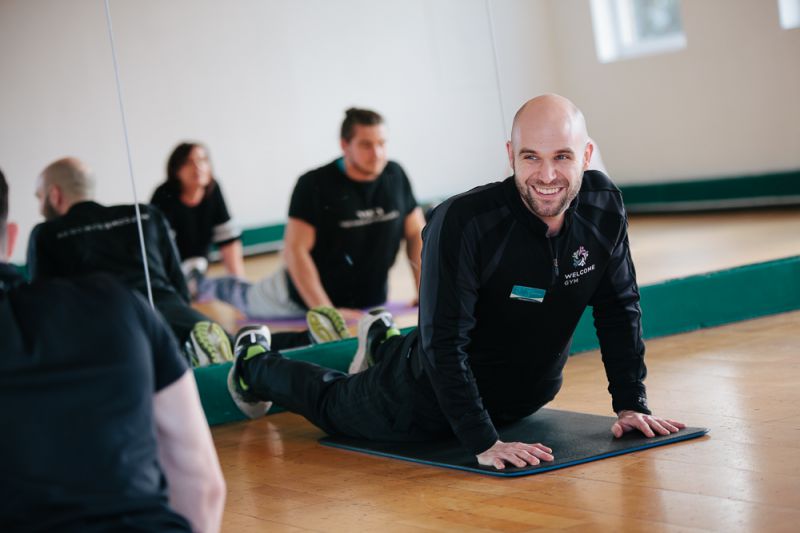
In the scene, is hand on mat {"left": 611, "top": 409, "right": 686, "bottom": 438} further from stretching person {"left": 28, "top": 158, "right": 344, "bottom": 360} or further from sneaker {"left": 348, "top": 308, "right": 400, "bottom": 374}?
stretching person {"left": 28, "top": 158, "right": 344, "bottom": 360}

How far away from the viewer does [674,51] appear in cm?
624

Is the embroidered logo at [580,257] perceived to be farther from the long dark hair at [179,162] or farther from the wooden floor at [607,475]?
the long dark hair at [179,162]

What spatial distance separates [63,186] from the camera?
4824 mm

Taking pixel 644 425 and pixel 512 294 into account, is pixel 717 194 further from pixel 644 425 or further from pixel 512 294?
pixel 512 294

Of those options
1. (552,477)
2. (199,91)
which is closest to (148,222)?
(199,91)

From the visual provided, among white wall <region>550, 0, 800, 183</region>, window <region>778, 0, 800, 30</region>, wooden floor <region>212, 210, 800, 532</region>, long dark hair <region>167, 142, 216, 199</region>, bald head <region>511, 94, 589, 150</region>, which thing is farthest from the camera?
window <region>778, 0, 800, 30</region>

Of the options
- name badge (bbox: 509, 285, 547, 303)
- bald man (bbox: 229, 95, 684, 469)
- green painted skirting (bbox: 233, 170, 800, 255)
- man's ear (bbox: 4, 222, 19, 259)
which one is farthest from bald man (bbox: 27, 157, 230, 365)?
green painted skirting (bbox: 233, 170, 800, 255)

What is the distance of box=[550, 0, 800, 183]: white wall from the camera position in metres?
6.14

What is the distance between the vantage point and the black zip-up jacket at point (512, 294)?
3000 millimetres

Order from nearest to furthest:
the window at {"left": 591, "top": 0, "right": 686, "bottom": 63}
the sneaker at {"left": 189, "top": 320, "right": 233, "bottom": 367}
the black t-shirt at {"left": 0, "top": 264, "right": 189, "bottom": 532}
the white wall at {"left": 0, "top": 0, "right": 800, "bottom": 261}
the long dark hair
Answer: the black t-shirt at {"left": 0, "top": 264, "right": 189, "bottom": 532}
the sneaker at {"left": 189, "top": 320, "right": 233, "bottom": 367}
the white wall at {"left": 0, "top": 0, "right": 800, "bottom": 261}
the long dark hair
the window at {"left": 591, "top": 0, "right": 686, "bottom": 63}

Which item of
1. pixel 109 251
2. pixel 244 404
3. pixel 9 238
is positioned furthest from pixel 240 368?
pixel 9 238

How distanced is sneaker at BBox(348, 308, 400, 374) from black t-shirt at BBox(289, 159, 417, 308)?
1328 millimetres

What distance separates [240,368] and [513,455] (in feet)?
4.27

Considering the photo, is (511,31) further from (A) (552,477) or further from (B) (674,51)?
(A) (552,477)
